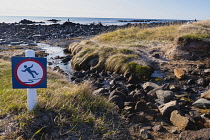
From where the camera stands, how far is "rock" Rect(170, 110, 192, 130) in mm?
5180

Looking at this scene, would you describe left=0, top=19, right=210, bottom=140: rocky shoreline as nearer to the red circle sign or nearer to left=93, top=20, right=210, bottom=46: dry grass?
the red circle sign

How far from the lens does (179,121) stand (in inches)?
214

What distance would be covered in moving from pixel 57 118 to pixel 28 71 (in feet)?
3.69

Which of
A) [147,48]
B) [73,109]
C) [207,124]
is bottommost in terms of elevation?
[207,124]

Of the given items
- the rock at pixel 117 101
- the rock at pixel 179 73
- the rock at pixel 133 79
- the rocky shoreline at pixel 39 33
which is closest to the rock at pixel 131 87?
the rock at pixel 133 79

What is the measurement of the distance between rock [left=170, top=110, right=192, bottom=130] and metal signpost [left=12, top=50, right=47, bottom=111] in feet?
11.9

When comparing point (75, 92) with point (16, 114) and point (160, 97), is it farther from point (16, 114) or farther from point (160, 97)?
point (160, 97)

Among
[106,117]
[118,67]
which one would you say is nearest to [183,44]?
[118,67]

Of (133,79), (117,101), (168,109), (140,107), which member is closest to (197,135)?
(168,109)

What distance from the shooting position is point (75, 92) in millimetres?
5398

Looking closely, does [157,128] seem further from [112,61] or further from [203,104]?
[112,61]

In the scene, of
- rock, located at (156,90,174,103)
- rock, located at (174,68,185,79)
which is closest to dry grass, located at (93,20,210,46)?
rock, located at (174,68,185,79)

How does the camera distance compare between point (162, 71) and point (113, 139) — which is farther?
point (162, 71)

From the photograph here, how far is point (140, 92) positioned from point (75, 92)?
3275 mm
